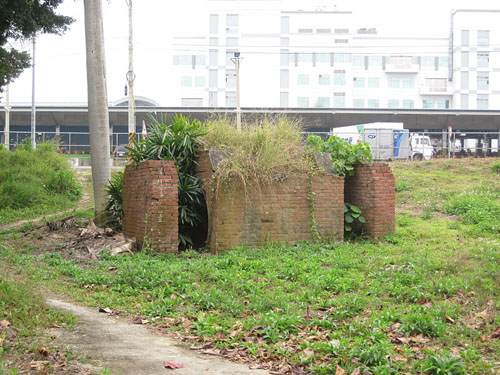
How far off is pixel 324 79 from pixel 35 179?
169 feet

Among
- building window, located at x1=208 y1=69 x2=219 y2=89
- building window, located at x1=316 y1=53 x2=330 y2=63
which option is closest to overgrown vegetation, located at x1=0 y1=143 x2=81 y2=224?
building window, located at x1=208 y1=69 x2=219 y2=89

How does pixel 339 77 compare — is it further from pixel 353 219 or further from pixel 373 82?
pixel 353 219

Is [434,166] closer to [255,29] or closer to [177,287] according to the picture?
[177,287]

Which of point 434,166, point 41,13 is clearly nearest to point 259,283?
point 41,13

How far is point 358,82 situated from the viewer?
227 feet

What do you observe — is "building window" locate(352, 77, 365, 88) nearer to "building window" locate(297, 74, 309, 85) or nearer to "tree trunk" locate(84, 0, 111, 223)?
"building window" locate(297, 74, 309, 85)

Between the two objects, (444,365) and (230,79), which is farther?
(230,79)

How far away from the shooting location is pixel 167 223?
10.5 m

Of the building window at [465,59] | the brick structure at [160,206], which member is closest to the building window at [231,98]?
the building window at [465,59]

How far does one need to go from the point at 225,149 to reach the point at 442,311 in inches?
236

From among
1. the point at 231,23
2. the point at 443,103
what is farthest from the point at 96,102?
the point at 443,103

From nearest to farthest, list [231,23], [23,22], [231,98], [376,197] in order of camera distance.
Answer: [376,197]
[23,22]
[231,98]
[231,23]

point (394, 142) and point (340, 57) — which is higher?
point (340, 57)

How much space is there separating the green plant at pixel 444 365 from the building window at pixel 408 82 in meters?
69.1
